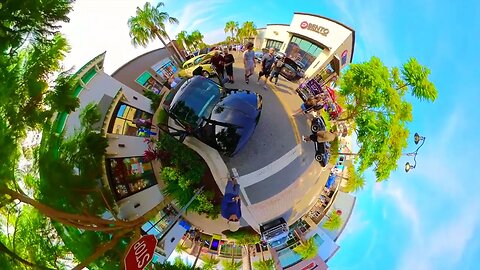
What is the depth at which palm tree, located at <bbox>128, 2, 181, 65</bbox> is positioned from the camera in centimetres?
1188

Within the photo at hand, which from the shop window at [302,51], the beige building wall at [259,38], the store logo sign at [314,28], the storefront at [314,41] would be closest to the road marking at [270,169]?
the shop window at [302,51]

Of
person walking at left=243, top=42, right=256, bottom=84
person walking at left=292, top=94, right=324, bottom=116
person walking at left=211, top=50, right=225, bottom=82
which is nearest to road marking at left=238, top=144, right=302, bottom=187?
person walking at left=292, top=94, right=324, bottom=116

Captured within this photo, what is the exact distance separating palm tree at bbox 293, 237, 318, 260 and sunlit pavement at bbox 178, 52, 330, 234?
51.4 inches

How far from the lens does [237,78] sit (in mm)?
11703

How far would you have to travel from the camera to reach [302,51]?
14.6m

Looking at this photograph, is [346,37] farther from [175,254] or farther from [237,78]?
[175,254]

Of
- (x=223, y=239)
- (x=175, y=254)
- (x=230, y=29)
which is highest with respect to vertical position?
(x=230, y=29)

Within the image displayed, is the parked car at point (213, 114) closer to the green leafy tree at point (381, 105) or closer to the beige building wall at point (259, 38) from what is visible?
the green leafy tree at point (381, 105)

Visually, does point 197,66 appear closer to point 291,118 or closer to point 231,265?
point 291,118

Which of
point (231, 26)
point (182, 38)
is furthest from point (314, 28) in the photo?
point (182, 38)

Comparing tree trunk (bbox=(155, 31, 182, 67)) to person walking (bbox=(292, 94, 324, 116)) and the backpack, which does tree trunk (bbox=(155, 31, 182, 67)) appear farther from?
person walking (bbox=(292, 94, 324, 116))

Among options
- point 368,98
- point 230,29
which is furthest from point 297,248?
point 230,29

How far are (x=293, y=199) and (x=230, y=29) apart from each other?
5970 millimetres

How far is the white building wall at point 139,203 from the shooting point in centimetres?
934
